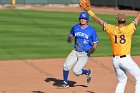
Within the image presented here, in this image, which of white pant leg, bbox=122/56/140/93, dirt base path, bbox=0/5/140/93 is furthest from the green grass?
white pant leg, bbox=122/56/140/93

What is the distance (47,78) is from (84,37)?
7.25ft

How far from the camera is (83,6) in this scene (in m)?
10.2

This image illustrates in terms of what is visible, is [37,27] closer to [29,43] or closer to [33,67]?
[29,43]

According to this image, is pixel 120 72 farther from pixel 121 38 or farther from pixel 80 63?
pixel 80 63

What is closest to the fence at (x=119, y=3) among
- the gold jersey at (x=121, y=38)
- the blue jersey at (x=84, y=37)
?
the blue jersey at (x=84, y=37)

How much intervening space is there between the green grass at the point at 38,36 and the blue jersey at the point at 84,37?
5068 millimetres

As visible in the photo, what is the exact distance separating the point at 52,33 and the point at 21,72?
27.8ft

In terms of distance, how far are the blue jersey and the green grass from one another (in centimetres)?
507

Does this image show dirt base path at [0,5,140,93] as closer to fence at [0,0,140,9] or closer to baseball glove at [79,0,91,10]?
baseball glove at [79,0,91,10]

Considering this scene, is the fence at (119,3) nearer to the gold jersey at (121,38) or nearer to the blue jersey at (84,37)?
the blue jersey at (84,37)

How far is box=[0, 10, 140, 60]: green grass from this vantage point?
708 inches

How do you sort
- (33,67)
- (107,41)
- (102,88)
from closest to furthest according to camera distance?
(102,88) < (33,67) < (107,41)

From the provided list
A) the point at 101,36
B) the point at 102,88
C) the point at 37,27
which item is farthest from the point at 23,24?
the point at 102,88

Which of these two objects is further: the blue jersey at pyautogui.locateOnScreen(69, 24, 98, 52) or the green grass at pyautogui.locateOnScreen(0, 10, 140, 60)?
the green grass at pyautogui.locateOnScreen(0, 10, 140, 60)
